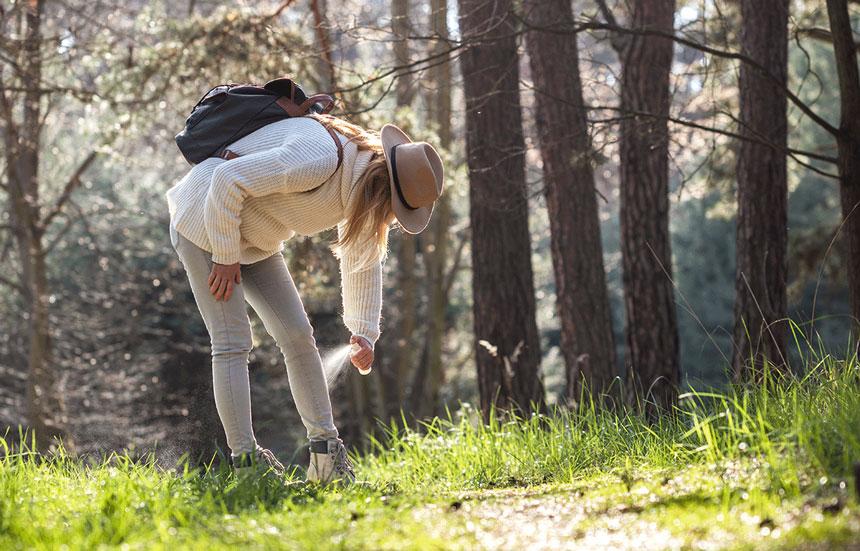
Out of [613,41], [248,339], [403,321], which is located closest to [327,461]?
[248,339]

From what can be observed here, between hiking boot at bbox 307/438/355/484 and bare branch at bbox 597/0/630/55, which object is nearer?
hiking boot at bbox 307/438/355/484

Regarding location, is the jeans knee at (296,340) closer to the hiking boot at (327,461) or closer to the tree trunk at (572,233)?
the hiking boot at (327,461)

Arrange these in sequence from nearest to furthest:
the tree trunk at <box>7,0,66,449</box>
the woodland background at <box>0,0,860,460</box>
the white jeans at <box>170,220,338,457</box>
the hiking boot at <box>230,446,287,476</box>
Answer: the hiking boot at <box>230,446,287,476</box> < the white jeans at <box>170,220,338,457</box> < the woodland background at <box>0,0,860,460</box> < the tree trunk at <box>7,0,66,449</box>

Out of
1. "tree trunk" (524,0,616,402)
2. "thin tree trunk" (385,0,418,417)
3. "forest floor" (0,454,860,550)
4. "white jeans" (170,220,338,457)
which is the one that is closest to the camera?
"forest floor" (0,454,860,550)

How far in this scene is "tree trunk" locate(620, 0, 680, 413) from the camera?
275 inches

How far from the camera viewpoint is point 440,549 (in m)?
2.58

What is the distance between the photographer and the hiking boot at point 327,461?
4035 mm

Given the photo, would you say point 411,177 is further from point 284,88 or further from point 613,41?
point 613,41

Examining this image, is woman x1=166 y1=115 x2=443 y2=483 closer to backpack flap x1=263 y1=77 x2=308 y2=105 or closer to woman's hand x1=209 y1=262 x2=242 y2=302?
woman's hand x1=209 y1=262 x2=242 y2=302

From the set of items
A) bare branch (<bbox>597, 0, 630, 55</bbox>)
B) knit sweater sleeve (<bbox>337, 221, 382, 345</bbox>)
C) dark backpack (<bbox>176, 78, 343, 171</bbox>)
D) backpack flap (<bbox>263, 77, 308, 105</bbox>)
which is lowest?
knit sweater sleeve (<bbox>337, 221, 382, 345</bbox>)

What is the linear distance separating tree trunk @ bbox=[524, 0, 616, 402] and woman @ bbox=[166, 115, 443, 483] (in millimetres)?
3047

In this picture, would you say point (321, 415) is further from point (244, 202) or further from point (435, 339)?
point (435, 339)

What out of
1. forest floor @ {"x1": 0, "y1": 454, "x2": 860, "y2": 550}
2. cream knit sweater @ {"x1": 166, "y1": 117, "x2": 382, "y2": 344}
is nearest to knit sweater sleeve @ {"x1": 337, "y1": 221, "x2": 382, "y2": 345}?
cream knit sweater @ {"x1": 166, "y1": 117, "x2": 382, "y2": 344}

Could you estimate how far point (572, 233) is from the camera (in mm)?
7168
